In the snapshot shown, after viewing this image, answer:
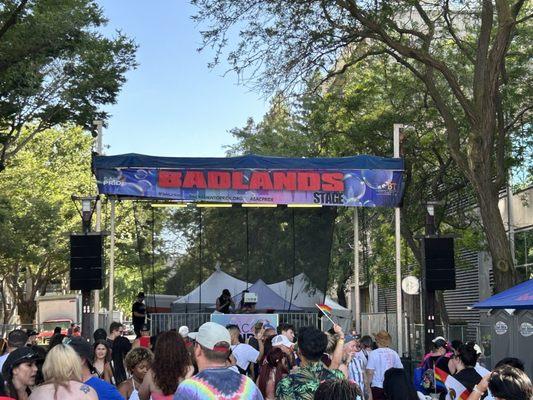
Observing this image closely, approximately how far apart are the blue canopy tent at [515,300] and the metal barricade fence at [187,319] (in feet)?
33.7

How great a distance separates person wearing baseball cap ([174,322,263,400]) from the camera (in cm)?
499

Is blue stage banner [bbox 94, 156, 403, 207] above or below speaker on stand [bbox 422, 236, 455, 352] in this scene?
above

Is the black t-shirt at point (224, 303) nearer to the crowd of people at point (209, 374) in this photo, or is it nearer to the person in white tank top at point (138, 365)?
the crowd of people at point (209, 374)

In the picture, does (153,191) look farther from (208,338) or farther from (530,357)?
(208,338)

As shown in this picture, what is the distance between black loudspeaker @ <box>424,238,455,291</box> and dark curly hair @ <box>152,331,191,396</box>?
44.2ft

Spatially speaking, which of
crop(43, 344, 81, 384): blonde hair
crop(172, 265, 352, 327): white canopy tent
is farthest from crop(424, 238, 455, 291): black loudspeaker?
crop(43, 344, 81, 384): blonde hair

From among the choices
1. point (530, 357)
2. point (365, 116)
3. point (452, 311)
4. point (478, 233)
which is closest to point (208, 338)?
point (530, 357)

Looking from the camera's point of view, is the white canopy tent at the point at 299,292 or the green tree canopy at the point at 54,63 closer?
the green tree canopy at the point at 54,63

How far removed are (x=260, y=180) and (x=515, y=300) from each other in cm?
987

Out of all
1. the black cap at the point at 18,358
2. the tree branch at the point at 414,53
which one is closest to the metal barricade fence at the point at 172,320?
the tree branch at the point at 414,53

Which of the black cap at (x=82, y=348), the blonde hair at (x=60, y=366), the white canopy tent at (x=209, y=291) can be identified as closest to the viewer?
the blonde hair at (x=60, y=366)

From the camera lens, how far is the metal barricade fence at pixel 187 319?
22.0m

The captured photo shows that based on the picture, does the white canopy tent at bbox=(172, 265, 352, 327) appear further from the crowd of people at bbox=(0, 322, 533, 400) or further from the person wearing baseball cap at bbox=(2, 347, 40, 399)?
the person wearing baseball cap at bbox=(2, 347, 40, 399)

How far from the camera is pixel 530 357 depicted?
17281 millimetres
